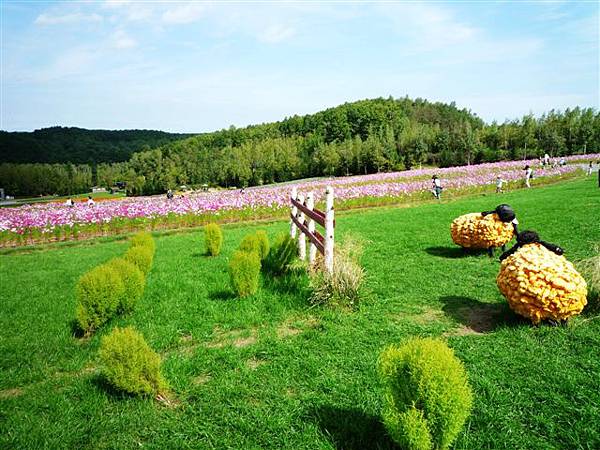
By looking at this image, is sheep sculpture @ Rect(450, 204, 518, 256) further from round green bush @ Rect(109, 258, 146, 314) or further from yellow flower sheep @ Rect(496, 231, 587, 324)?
round green bush @ Rect(109, 258, 146, 314)

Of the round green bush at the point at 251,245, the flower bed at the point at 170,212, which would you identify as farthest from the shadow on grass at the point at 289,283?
the flower bed at the point at 170,212

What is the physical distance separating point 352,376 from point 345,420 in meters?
0.67

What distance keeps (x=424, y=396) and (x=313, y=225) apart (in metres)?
5.48

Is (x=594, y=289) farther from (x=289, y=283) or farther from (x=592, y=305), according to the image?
(x=289, y=283)

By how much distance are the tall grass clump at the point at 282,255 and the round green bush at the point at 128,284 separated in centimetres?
279

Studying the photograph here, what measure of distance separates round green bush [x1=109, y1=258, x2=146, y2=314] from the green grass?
0.28 m

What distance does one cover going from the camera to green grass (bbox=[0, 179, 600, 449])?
301cm

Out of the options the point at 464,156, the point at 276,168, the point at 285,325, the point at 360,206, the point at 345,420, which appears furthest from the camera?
the point at 276,168

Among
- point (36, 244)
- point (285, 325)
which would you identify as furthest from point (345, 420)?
point (36, 244)

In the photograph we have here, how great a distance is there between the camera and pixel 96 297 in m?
5.25

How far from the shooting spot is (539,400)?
315 cm

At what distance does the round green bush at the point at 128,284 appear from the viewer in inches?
229

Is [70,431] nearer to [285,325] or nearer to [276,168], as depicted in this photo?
[285,325]

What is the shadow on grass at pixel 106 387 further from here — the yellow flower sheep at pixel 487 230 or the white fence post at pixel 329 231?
the yellow flower sheep at pixel 487 230
